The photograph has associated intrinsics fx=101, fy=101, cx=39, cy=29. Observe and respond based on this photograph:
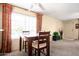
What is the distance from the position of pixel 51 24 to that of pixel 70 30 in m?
0.46

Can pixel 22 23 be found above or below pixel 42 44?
above

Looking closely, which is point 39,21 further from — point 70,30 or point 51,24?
point 70,30

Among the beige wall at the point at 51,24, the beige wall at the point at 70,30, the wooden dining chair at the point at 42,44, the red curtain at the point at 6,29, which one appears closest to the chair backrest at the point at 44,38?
the wooden dining chair at the point at 42,44

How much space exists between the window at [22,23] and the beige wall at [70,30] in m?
0.73

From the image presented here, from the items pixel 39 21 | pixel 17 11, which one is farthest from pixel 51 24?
pixel 17 11

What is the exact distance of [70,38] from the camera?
94.2 inches

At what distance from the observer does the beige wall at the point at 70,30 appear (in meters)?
2.31

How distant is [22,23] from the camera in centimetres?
227

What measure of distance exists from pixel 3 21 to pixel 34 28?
86 cm

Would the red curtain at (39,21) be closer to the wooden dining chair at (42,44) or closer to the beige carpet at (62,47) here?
the wooden dining chair at (42,44)

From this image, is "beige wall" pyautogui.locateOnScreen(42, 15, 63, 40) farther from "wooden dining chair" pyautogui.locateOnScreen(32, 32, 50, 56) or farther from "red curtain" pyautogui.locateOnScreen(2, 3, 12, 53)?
"red curtain" pyautogui.locateOnScreen(2, 3, 12, 53)

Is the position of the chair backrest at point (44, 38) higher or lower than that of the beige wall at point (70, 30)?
lower

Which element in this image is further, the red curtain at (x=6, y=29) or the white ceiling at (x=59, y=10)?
the red curtain at (x=6, y=29)

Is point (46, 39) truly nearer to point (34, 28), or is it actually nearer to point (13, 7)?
point (34, 28)
